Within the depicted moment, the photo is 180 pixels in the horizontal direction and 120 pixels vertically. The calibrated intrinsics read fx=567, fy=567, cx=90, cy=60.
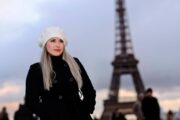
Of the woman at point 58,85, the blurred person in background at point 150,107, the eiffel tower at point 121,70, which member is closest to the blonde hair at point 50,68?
the woman at point 58,85

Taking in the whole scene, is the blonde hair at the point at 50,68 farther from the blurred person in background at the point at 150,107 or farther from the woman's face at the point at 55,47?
the blurred person in background at the point at 150,107

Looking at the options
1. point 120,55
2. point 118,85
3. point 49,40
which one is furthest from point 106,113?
point 49,40

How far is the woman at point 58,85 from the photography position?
3.68 meters

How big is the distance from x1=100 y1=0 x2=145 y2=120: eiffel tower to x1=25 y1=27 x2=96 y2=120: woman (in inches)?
1912

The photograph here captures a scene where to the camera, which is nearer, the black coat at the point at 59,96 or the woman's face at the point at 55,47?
A: the black coat at the point at 59,96

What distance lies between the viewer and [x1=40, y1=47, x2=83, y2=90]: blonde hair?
375 cm

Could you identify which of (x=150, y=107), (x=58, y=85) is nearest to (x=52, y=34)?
(x=58, y=85)

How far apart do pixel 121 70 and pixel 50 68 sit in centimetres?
5394

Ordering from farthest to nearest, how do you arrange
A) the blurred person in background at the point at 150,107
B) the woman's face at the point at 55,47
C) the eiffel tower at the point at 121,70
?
1. the eiffel tower at the point at 121,70
2. the blurred person in background at the point at 150,107
3. the woman's face at the point at 55,47

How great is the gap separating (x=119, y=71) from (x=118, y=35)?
22.8ft

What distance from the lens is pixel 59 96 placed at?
373cm

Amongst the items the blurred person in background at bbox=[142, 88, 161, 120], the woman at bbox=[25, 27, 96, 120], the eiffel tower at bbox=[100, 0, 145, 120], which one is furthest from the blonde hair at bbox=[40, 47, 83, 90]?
the eiffel tower at bbox=[100, 0, 145, 120]

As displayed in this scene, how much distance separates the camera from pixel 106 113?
180ft

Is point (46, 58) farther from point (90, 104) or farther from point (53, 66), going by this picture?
point (90, 104)
